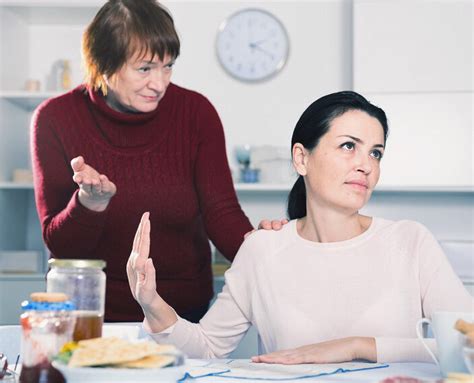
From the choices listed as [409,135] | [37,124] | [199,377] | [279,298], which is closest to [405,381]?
[199,377]

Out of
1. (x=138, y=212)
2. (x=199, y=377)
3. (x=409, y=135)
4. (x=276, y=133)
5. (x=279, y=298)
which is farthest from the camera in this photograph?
(x=276, y=133)

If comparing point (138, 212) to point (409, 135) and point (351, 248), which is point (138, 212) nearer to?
point (351, 248)

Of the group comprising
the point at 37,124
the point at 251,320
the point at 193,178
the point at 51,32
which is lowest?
the point at 251,320

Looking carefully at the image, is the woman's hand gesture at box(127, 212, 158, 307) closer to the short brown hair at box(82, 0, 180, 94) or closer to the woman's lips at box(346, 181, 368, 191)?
the woman's lips at box(346, 181, 368, 191)

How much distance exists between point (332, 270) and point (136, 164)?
0.69m

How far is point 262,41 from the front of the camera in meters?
4.29

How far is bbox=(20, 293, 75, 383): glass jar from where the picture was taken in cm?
119

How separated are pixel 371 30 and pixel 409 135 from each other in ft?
1.72

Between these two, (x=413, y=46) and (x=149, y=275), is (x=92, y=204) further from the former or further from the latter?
(x=413, y=46)

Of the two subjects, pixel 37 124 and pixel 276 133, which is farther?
pixel 276 133

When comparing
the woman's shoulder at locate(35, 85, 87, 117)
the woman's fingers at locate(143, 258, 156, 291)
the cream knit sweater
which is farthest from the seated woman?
the woman's shoulder at locate(35, 85, 87, 117)

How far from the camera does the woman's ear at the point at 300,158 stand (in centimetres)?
202

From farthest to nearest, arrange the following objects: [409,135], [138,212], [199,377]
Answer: [409,135], [138,212], [199,377]

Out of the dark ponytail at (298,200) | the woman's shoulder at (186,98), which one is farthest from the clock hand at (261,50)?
the dark ponytail at (298,200)
